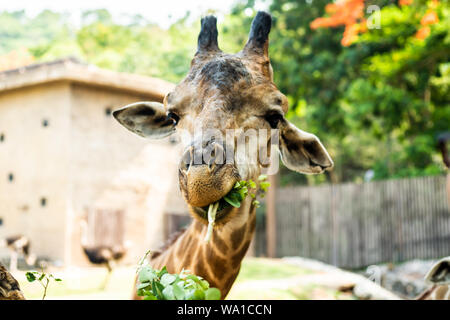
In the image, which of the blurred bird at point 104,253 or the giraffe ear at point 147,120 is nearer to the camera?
the giraffe ear at point 147,120

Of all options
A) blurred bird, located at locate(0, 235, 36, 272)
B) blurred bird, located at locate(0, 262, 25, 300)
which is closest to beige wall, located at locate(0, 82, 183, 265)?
blurred bird, located at locate(0, 235, 36, 272)

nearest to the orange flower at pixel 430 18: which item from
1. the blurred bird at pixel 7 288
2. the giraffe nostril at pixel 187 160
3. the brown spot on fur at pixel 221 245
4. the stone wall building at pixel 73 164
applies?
the stone wall building at pixel 73 164

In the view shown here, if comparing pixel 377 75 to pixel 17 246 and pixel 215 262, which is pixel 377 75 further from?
pixel 215 262

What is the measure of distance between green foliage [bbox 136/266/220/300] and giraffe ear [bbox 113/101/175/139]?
2.09 meters

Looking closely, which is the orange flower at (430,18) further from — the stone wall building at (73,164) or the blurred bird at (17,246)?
the blurred bird at (17,246)

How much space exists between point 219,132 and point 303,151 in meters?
1.31

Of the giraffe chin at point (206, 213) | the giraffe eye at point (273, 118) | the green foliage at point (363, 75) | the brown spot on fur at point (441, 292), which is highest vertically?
the green foliage at point (363, 75)

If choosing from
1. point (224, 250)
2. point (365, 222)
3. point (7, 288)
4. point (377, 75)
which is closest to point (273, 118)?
point (224, 250)

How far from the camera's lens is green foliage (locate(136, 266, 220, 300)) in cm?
184

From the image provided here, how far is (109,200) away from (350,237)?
777cm

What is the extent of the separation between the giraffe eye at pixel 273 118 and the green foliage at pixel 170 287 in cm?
165

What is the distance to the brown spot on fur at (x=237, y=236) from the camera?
3.46 metres
